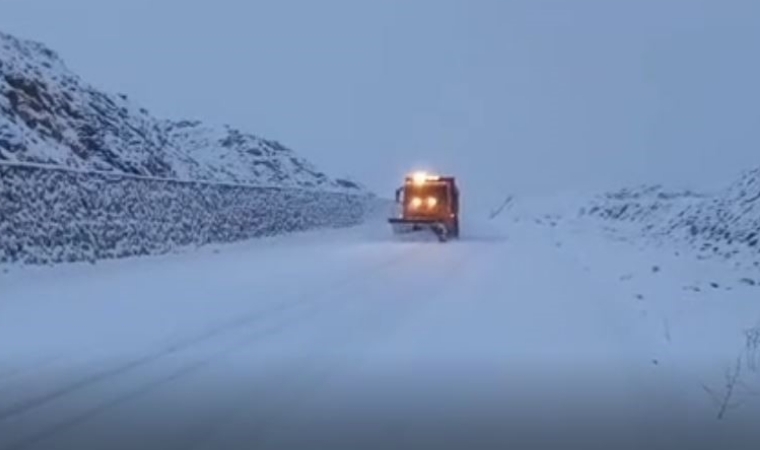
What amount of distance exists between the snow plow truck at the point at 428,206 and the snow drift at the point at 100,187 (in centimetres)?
418

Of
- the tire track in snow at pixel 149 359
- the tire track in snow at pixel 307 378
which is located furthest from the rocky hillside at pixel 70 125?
the tire track in snow at pixel 307 378

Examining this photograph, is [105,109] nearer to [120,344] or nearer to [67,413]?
[120,344]

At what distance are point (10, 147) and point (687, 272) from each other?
54.4 ft

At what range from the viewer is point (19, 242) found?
61.0 ft

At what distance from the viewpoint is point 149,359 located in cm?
954

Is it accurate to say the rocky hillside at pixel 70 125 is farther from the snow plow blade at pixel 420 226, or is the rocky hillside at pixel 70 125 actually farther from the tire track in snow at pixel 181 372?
the tire track in snow at pixel 181 372

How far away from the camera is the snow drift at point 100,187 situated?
19.4 metres

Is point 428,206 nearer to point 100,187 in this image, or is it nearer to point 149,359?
point 100,187

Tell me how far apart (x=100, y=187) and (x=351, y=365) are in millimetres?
13754

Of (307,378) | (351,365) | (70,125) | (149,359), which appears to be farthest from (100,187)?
(307,378)

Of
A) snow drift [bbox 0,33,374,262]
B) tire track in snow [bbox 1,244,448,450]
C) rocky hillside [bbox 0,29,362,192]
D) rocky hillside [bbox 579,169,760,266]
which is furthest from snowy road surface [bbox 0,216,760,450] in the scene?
rocky hillside [bbox 0,29,362,192]

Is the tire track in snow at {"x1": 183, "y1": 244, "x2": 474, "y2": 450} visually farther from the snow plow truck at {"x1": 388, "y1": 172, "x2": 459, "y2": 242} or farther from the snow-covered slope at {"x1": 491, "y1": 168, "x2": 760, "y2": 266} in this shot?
the snow plow truck at {"x1": 388, "y1": 172, "x2": 459, "y2": 242}

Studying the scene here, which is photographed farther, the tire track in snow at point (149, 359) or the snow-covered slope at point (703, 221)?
the snow-covered slope at point (703, 221)

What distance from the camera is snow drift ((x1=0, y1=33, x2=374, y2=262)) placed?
19375 mm
